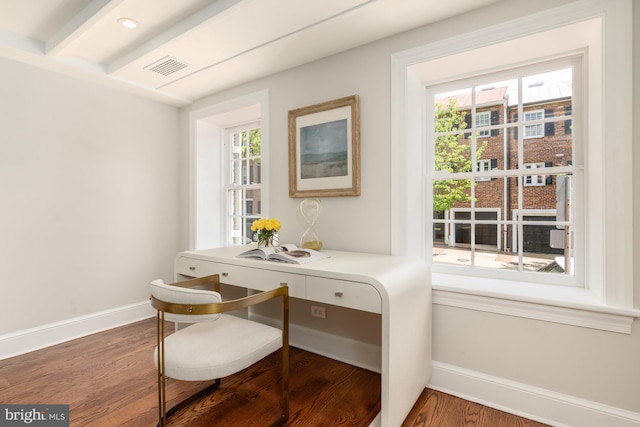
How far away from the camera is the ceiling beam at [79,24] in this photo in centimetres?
182

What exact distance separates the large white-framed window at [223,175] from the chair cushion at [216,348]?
65.6 inches

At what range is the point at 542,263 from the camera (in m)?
1.89

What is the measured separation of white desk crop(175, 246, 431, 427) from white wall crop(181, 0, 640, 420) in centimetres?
22

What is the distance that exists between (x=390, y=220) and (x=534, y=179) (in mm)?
914

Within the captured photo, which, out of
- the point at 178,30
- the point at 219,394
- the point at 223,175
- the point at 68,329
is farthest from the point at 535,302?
the point at 68,329

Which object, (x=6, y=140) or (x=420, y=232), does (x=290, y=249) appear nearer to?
(x=420, y=232)

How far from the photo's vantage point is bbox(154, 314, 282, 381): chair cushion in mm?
1336

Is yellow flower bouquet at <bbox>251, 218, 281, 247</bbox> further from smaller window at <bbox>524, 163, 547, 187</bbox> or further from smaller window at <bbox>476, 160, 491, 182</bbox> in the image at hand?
smaller window at <bbox>524, 163, 547, 187</bbox>

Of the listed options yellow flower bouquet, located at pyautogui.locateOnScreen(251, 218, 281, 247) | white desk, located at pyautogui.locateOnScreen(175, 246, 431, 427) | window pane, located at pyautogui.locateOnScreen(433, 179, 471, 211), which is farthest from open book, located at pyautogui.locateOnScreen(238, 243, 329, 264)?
window pane, located at pyautogui.locateOnScreen(433, 179, 471, 211)

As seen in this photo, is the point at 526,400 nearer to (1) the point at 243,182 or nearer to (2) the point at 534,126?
(2) the point at 534,126

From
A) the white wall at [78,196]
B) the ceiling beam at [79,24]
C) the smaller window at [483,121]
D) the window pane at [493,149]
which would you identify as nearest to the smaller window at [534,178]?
the window pane at [493,149]

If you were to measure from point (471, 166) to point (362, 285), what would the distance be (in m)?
1.23

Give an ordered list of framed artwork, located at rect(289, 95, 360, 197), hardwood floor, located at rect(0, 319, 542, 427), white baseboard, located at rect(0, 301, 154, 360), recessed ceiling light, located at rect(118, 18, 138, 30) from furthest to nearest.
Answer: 1. white baseboard, located at rect(0, 301, 154, 360)
2. framed artwork, located at rect(289, 95, 360, 197)
3. recessed ceiling light, located at rect(118, 18, 138, 30)
4. hardwood floor, located at rect(0, 319, 542, 427)

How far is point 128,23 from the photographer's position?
2.04m
